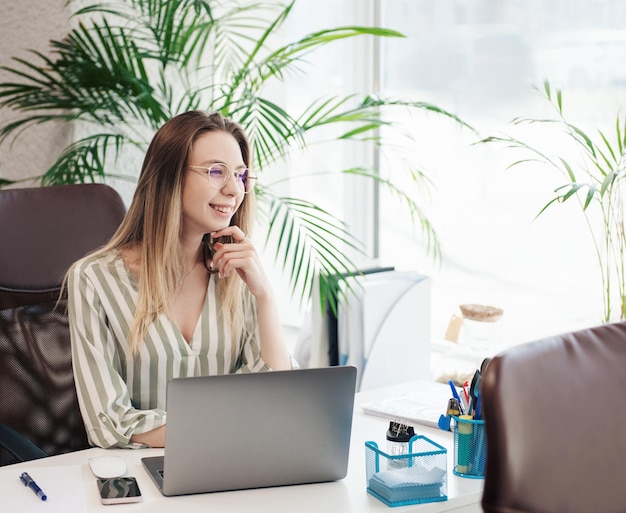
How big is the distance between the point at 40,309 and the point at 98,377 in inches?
19.2

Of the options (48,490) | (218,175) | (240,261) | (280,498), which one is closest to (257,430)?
(280,498)

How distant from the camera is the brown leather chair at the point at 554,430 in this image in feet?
3.43

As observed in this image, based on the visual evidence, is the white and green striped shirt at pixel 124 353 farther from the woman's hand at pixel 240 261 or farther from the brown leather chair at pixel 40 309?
the brown leather chair at pixel 40 309

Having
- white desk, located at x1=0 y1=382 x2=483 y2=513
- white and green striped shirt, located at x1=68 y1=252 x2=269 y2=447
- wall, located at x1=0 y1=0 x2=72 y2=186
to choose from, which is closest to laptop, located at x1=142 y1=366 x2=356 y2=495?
white desk, located at x1=0 y1=382 x2=483 y2=513

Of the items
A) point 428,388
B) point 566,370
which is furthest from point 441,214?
point 566,370

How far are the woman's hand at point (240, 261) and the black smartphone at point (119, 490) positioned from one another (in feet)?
1.89

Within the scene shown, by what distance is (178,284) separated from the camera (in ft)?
6.58

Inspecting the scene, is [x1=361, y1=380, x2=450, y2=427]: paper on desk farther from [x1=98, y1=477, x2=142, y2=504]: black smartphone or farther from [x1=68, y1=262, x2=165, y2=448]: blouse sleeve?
[x1=98, y1=477, x2=142, y2=504]: black smartphone

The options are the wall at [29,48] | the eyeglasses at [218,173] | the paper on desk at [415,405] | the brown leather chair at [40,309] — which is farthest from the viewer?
the wall at [29,48]

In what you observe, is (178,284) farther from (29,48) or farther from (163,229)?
(29,48)

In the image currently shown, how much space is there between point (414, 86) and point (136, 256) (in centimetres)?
184

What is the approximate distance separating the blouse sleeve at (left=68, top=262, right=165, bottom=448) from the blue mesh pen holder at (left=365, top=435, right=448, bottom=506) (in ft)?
1.51

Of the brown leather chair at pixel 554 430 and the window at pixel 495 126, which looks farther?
the window at pixel 495 126

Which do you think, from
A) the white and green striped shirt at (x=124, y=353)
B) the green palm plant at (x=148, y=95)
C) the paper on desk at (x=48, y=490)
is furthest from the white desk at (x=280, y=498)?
the green palm plant at (x=148, y=95)
